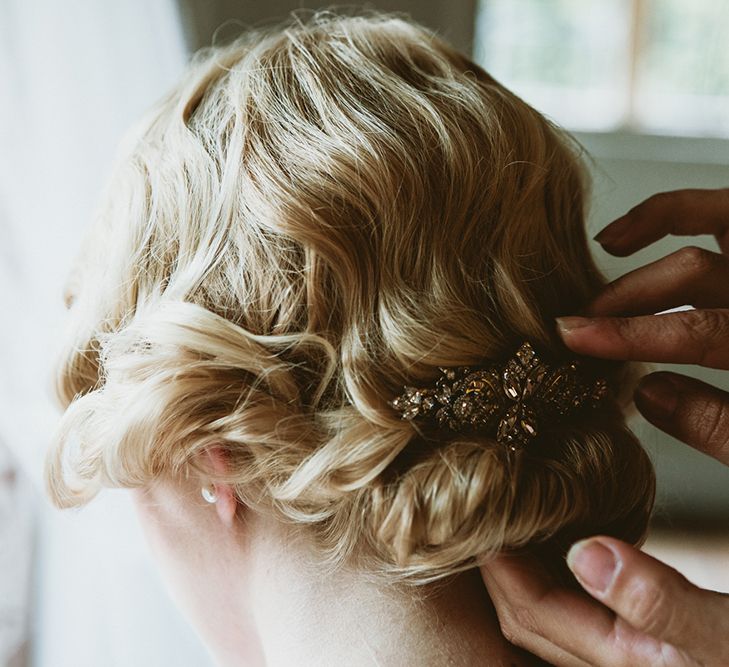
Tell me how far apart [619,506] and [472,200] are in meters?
0.33

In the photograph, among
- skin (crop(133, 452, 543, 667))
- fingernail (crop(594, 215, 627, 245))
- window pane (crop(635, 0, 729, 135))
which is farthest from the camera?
window pane (crop(635, 0, 729, 135))

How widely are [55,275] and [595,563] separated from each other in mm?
780

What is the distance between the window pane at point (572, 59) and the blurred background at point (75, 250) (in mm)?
228

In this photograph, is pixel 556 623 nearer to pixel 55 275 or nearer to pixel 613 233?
pixel 613 233

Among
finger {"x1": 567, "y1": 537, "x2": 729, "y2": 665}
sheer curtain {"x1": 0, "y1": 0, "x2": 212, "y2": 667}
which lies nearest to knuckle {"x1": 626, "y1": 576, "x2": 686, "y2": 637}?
finger {"x1": 567, "y1": 537, "x2": 729, "y2": 665}

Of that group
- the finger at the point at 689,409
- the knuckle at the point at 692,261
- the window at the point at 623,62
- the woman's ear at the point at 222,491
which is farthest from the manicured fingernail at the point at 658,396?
the window at the point at 623,62

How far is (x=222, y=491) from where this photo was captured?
757 mm

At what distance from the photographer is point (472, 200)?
715 millimetres

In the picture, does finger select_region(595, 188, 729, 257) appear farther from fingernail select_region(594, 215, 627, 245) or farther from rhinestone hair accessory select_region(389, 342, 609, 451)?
rhinestone hair accessory select_region(389, 342, 609, 451)

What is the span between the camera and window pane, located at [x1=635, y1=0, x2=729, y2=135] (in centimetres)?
162

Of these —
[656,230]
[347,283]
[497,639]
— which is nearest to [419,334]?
[347,283]

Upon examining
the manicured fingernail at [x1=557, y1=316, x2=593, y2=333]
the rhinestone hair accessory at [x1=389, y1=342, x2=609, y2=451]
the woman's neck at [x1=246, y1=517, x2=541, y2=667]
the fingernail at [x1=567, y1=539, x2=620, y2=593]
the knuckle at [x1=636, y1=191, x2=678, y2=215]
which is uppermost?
the manicured fingernail at [x1=557, y1=316, x2=593, y2=333]

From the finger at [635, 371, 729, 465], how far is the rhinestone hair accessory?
5.2 inches

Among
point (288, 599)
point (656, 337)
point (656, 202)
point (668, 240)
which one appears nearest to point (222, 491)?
point (288, 599)
